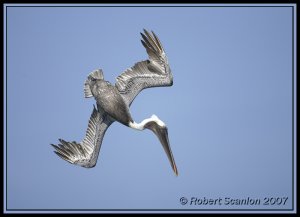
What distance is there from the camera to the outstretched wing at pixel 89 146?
12.6 meters

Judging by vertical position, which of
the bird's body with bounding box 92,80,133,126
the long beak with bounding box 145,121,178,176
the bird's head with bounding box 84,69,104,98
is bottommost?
the long beak with bounding box 145,121,178,176

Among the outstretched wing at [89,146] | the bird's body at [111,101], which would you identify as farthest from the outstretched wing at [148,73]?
the outstretched wing at [89,146]

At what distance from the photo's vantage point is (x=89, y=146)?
12.7 meters

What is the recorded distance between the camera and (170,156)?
12422mm

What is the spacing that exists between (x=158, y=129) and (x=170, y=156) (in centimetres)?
68

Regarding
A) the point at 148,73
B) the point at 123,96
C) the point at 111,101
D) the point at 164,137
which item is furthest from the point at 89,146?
the point at 148,73

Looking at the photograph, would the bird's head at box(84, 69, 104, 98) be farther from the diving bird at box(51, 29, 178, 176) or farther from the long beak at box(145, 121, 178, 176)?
the long beak at box(145, 121, 178, 176)

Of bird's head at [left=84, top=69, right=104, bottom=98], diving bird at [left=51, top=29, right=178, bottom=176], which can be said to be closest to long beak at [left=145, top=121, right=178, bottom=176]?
diving bird at [left=51, top=29, right=178, bottom=176]

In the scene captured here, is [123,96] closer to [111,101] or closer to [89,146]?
[111,101]

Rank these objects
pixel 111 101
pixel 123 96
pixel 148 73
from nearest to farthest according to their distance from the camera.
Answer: pixel 111 101, pixel 123 96, pixel 148 73

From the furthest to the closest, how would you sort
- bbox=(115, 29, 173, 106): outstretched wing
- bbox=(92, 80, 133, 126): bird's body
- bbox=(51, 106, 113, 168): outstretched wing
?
bbox=(115, 29, 173, 106): outstretched wing → bbox=(51, 106, 113, 168): outstretched wing → bbox=(92, 80, 133, 126): bird's body

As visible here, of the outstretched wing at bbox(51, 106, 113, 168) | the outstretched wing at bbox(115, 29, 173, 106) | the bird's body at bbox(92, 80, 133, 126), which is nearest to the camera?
the bird's body at bbox(92, 80, 133, 126)

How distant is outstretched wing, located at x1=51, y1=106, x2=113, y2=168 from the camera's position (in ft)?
41.4

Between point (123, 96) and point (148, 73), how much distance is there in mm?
806
